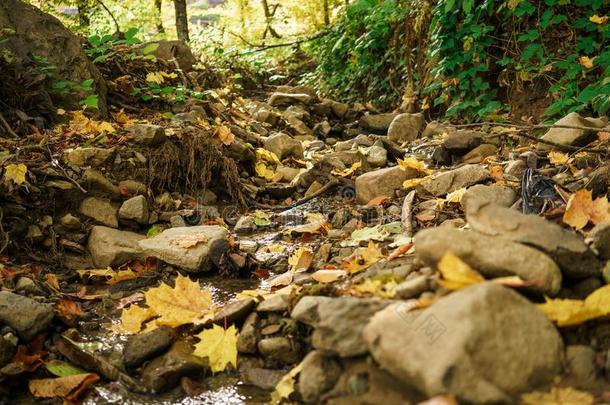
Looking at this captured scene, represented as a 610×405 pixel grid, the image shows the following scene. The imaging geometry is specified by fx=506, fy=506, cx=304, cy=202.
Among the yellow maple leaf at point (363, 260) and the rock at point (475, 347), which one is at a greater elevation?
the rock at point (475, 347)

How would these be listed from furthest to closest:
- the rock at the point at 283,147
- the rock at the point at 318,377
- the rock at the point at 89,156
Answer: the rock at the point at 283,147, the rock at the point at 89,156, the rock at the point at 318,377

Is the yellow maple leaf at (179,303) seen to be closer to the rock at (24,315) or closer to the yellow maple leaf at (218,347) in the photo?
the yellow maple leaf at (218,347)

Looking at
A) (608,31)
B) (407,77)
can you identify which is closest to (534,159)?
(608,31)

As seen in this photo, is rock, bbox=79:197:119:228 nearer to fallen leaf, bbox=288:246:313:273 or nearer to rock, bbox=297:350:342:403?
fallen leaf, bbox=288:246:313:273

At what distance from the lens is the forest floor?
154 cm

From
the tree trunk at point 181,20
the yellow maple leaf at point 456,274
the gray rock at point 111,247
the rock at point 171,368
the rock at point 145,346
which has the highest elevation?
the tree trunk at point 181,20

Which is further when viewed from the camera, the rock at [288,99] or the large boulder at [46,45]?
the rock at [288,99]

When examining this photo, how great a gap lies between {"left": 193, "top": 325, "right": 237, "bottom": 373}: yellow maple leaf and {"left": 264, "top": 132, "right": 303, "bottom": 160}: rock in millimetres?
3594

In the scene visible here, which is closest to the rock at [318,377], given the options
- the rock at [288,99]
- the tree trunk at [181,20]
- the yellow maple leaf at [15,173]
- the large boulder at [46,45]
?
the yellow maple leaf at [15,173]

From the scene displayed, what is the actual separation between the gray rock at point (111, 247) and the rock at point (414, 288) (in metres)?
2.15

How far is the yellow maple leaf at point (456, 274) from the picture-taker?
167 centimetres

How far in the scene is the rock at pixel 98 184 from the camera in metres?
3.89

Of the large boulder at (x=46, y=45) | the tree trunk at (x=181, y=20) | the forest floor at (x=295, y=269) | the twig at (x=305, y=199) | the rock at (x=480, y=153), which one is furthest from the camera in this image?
the tree trunk at (x=181, y=20)

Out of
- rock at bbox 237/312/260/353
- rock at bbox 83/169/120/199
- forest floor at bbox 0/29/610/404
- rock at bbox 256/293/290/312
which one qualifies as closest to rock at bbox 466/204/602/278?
forest floor at bbox 0/29/610/404
